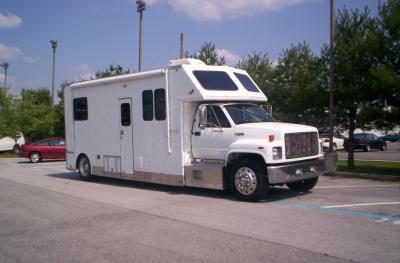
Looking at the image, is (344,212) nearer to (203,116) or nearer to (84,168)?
(203,116)

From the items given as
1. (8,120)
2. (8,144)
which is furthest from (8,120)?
(8,144)

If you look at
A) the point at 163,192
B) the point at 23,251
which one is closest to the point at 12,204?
the point at 163,192

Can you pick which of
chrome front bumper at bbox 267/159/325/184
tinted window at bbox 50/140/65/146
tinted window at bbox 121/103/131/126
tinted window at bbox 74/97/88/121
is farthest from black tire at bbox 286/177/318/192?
tinted window at bbox 50/140/65/146

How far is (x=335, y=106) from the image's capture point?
53.4ft

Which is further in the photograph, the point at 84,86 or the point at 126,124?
the point at 84,86

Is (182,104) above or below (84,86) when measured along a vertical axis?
below

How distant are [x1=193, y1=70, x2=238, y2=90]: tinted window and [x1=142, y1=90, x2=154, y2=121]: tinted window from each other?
1574 millimetres

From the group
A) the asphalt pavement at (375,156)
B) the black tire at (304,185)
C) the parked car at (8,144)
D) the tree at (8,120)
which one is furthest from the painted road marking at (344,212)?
the parked car at (8,144)

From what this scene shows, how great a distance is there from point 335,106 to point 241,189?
Result: 8062mm

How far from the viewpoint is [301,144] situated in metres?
→ 9.80

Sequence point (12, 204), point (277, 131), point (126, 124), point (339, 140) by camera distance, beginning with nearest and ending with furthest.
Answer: point (277, 131)
point (12, 204)
point (126, 124)
point (339, 140)

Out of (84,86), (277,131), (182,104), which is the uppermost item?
(84,86)

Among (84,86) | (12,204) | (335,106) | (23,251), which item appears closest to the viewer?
(23,251)

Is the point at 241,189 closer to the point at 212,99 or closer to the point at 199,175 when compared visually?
the point at 199,175
